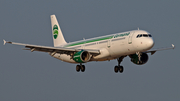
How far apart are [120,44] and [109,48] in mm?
2131

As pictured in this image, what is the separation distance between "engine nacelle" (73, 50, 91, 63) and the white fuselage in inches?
56.4

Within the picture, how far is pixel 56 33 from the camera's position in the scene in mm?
75125

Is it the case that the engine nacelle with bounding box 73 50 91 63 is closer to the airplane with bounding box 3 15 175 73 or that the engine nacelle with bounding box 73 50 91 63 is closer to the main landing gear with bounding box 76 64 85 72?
the airplane with bounding box 3 15 175 73

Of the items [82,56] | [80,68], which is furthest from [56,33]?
[82,56]

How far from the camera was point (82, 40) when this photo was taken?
211 feet

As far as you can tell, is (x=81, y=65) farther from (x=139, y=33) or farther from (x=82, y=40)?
(x=139, y=33)

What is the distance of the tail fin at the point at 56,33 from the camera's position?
7337 centimetres

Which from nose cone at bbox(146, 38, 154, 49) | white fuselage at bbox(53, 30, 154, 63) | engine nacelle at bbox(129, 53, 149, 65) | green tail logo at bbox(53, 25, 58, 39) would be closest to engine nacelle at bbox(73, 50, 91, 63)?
white fuselage at bbox(53, 30, 154, 63)

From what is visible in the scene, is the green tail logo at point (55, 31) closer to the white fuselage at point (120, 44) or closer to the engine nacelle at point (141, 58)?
the white fuselage at point (120, 44)

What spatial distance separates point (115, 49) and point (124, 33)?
104 inches

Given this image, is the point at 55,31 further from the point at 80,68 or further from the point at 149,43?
the point at 149,43

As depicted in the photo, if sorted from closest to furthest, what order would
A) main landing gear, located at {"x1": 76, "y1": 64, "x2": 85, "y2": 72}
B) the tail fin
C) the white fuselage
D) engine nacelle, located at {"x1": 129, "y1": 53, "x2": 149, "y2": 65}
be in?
1. the white fuselage
2. engine nacelle, located at {"x1": 129, "y1": 53, "x2": 149, "y2": 65}
3. main landing gear, located at {"x1": 76, "y1": 64, "x2": 85, "y2": 72}
4. the tail fin

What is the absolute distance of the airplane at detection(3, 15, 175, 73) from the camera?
54.9 metres

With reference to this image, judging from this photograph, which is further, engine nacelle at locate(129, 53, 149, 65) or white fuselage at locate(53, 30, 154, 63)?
engine nacelle at locate(129, 53, 149, 65)
